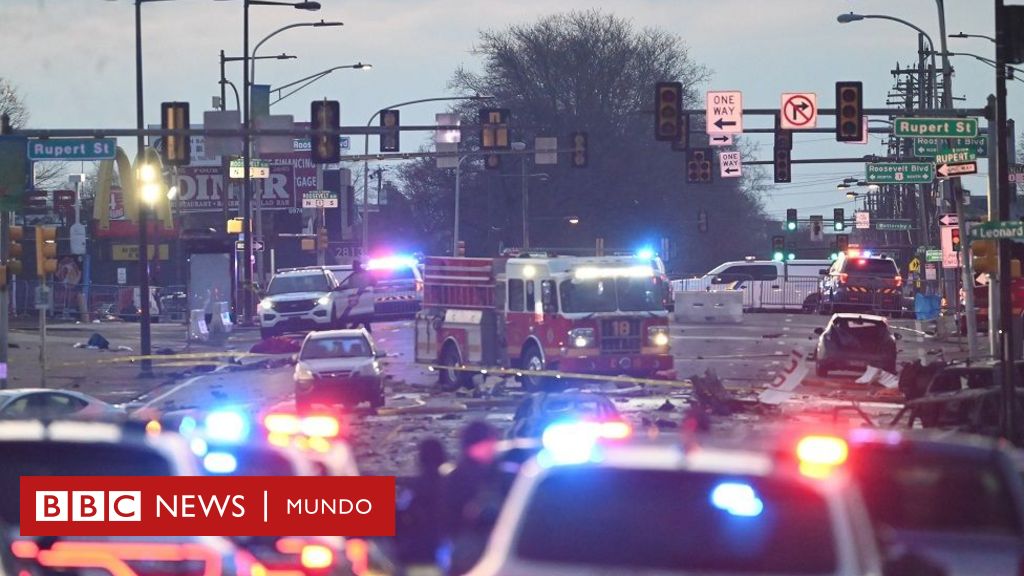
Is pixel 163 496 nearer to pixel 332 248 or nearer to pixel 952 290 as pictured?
pixel 952 290

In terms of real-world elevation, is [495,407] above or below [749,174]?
below

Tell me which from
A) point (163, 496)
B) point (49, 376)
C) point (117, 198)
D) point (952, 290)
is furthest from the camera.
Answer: point (117, 198)

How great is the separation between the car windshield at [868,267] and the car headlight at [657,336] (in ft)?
103

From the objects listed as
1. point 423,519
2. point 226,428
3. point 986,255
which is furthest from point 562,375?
point 226,428

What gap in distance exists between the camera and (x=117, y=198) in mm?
110875

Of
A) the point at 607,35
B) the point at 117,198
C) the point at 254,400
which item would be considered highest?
the point at 607,35

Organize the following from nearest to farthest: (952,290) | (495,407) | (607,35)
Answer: (495,407)
(952,290)
(607,35)

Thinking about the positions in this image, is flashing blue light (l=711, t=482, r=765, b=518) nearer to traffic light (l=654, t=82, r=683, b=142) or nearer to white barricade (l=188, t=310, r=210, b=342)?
traffic light (l=654, t=82, r=683, b=142)

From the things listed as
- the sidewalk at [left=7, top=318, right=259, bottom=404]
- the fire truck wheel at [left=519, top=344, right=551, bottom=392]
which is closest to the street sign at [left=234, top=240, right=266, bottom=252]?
the sidewalk at [left=7, top=318, right=259, bottom=404]

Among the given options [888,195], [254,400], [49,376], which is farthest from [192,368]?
[888,195]

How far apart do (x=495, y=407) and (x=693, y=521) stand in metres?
25.2

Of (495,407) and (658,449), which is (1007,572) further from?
(495,407)

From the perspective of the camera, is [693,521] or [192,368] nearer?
[693,521]

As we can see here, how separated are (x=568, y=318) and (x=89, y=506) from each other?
25.9 meters
